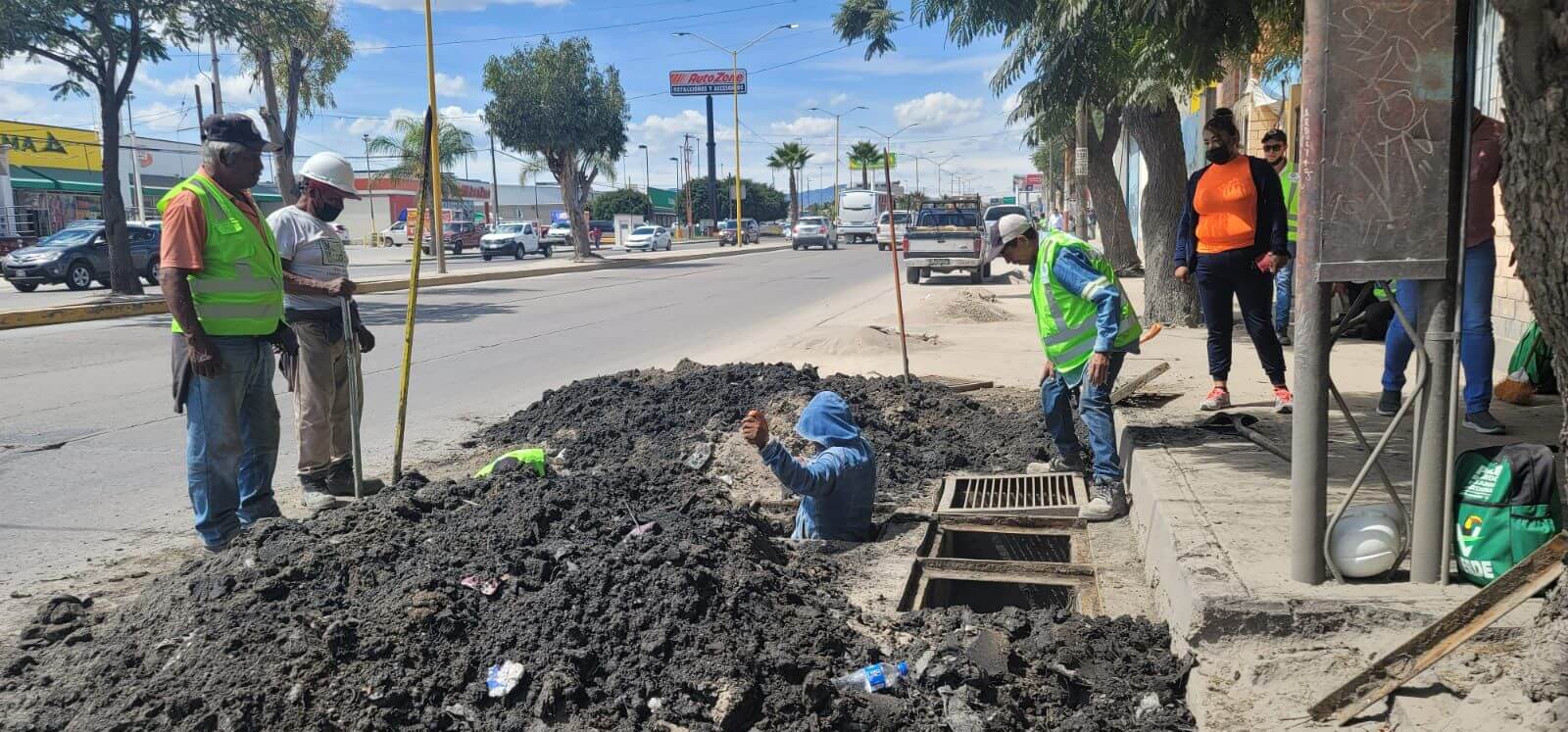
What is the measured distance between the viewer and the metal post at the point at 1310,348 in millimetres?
3051

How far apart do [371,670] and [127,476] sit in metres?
4.00

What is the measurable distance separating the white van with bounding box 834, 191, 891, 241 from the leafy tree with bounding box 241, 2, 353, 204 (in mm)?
28894

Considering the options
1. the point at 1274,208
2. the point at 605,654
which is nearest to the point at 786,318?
the point at 1274,208

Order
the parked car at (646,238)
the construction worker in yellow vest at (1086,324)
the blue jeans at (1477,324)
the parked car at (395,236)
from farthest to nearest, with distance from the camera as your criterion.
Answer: the parked car at (395,236) < the parked car at (646,238) < the blue jeans at (1477,324) < the construction worker in yellow vest at (1086,324)

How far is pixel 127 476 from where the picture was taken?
6.34 meters

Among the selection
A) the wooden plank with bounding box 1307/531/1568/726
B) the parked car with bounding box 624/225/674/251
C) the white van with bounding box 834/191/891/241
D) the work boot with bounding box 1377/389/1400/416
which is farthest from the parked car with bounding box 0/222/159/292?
the white van with bounding box 834/191/891/241

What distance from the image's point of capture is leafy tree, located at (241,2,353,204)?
19.3m

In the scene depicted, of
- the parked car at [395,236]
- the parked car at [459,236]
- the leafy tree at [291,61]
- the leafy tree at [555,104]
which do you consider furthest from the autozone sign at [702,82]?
the leafy tree at [291,61]

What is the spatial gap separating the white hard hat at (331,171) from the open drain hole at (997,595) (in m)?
3.44

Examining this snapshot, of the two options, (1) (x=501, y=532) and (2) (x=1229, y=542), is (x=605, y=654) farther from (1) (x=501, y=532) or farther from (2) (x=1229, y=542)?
(2) (x=1229, y=542)

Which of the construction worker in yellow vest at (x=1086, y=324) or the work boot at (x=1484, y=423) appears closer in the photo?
the construction worker in yellow vest at (x=1086, y=324)

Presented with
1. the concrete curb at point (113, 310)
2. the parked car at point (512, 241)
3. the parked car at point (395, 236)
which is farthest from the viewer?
the parked car at point (395, 236)

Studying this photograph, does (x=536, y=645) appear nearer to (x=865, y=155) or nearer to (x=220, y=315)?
(x=220, y=315)

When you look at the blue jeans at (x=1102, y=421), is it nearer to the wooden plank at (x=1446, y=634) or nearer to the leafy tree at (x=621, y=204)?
the wooden plank at (x=1446, y=634)
